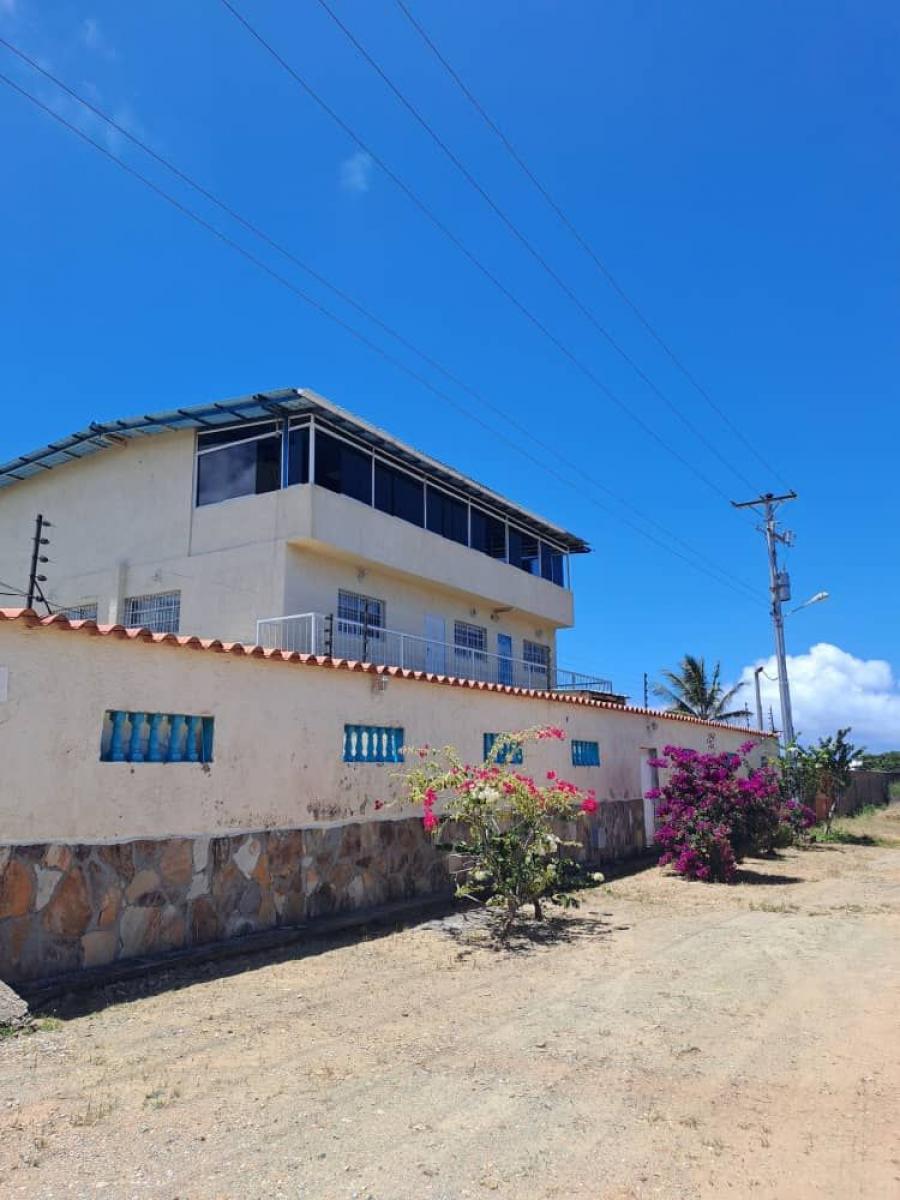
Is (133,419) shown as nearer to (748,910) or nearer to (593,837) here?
(593,837)

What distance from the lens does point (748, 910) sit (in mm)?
12031

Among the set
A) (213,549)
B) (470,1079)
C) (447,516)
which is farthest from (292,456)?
(470,1079)

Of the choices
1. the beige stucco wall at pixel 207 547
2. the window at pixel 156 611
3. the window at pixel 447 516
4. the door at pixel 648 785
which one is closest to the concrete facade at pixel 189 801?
the beige stucco wall at pixel 207 547

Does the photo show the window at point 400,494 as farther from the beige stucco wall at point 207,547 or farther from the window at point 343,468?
the beige stucco wall at point 207,547

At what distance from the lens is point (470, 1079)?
509 cm

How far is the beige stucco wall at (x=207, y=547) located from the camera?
18172 millimetres

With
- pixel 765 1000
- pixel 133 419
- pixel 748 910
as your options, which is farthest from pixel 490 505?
pixel 765 1000

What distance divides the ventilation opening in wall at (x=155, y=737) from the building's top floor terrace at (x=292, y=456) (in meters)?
10.3

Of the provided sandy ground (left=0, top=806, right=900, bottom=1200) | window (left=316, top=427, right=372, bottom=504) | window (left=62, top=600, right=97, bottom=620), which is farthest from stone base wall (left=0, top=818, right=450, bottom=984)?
window (left=62, top=600, right=97, bottom=620)

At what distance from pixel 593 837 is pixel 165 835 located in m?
10.5

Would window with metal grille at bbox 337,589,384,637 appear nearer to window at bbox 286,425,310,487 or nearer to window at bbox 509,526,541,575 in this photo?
window at bbox 286,425,310,487

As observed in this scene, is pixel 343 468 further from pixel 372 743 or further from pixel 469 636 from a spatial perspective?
pixel 372 743

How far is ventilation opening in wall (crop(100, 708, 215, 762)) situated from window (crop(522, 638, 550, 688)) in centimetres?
1846

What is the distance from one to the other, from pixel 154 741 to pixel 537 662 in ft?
66.3
